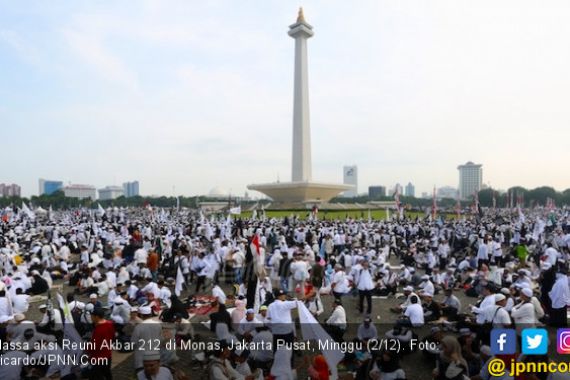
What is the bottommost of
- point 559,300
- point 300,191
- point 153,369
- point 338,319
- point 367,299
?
point 367,299

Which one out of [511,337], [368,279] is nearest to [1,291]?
[368,279]

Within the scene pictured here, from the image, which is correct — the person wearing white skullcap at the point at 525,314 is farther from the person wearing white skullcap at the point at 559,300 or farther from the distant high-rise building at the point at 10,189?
the distant high-rise building at the point at 10,189

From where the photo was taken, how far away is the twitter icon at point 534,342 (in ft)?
18.2

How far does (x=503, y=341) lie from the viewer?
18.1 ft

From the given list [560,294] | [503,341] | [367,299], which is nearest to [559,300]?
[560,294]

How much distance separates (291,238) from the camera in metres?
19.2

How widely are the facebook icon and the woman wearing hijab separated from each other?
3.58 ft

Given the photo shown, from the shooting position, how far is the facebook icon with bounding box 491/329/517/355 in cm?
547

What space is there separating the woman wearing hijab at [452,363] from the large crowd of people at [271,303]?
14 millimetres

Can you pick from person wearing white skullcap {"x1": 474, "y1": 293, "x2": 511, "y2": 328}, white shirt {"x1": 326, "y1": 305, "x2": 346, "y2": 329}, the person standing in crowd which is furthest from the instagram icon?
the person standing in crowd

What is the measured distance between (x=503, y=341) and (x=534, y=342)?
19.9 inches

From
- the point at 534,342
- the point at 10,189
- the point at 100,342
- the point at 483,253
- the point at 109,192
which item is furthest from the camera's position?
the point at 109,192

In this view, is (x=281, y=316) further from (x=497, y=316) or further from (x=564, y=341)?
(x=564, y=341)

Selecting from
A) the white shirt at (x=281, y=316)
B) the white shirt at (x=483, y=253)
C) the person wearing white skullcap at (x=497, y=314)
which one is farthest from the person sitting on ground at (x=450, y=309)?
the white shirt at (x=483, y=253)
